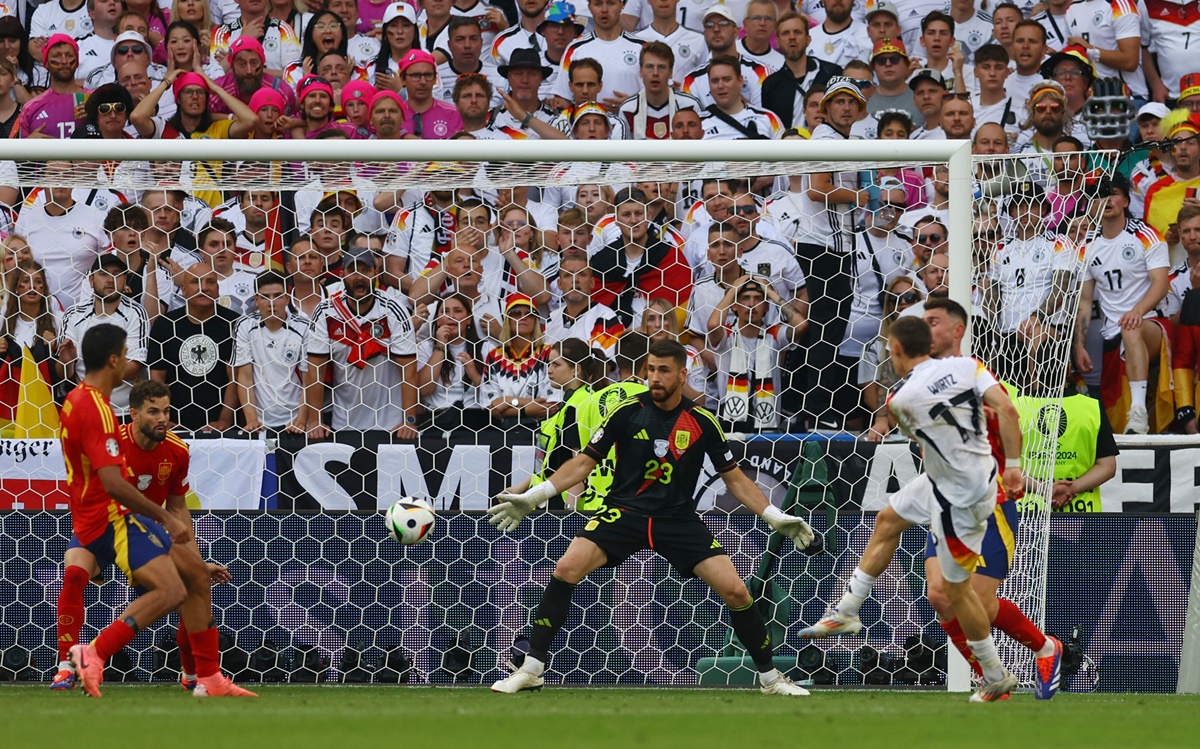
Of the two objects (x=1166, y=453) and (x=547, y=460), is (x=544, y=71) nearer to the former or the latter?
(x=547, y=460)

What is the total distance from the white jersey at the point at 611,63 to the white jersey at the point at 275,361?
396 centimetres

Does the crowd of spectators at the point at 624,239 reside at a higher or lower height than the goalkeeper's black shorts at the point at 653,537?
higher

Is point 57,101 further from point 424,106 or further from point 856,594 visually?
point 856,594

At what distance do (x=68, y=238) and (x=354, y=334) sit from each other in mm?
2028

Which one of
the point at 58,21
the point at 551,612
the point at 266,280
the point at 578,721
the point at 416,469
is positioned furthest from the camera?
the point at 58,21

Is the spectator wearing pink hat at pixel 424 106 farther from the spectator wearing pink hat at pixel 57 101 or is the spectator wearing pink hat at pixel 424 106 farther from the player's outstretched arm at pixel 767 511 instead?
the player's outstretched arm at pixel 767 511

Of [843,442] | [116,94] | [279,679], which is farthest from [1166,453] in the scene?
[116,94]

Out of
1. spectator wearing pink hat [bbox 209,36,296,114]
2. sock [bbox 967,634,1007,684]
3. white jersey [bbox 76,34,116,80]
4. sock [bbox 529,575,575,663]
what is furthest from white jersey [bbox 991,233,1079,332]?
white jersey [bbox 76,34,116,80]

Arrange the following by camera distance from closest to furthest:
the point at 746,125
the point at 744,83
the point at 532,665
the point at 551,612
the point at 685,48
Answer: the point at 532,665 → the point at 551,612 → the point at 746,125 → the point at 744,83 → the point at 685,48

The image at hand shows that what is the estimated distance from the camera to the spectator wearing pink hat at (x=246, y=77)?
12.8m

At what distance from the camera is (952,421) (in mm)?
7203

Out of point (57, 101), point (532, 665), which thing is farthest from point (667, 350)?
point (57, 101)

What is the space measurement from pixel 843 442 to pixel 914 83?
14.3 feet

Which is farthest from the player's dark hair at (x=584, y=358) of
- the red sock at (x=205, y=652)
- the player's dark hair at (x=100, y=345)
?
the player's dark hair at (x=100, y=345)
